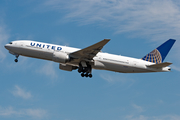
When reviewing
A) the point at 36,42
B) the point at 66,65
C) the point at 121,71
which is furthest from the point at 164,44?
the point at 36,42

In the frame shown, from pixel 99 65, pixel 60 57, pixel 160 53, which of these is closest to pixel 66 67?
pixel 60 57

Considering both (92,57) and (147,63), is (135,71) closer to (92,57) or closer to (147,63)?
(147,63)

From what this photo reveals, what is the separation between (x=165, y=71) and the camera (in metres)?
40.2

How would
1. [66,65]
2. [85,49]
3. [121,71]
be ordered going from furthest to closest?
1. [66,65]
2. [121,71]
3. [85,49]

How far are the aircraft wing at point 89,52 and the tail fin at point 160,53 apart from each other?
8.98 meters

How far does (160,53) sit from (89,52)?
40.6 feet

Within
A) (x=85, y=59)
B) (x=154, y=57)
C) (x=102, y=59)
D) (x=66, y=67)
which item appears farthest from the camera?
(x=66, y=67)

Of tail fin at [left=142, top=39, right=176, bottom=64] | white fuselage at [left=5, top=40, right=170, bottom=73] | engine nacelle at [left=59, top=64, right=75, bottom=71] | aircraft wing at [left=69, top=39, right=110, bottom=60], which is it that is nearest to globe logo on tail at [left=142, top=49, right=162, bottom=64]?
tail fin at [left=142, top=39, right=176, bottom=64]

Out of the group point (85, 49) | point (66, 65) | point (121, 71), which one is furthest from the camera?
point (66, 65)

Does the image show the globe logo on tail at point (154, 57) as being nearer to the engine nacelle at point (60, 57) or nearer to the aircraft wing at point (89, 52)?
the aircraft wing at point (89, 52)

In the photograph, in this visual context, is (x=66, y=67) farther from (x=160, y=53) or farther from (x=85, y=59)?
(x=160, y=53)

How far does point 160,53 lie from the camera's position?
43781 millimetres

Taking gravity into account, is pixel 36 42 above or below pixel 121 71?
above

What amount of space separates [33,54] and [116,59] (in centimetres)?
1208
